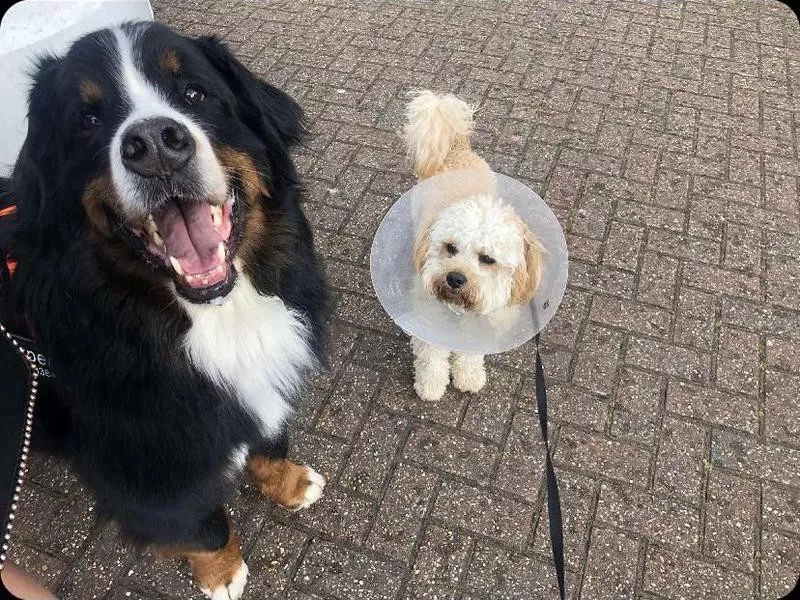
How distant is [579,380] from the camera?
3.00 meters

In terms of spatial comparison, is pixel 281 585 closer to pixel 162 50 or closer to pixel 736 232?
pixel 162 50

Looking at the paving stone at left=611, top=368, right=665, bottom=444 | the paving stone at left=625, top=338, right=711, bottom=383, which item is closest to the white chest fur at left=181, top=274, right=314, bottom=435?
the paving stone at left=611, top=368, right=665, bottom=444

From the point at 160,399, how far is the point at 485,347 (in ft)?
4.53

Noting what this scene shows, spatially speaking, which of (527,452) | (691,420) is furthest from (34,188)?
(691,420)

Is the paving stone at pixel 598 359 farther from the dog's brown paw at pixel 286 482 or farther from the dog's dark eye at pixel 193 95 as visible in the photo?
the dog's dark eye at pixel 193 95

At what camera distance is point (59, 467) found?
2.75 m

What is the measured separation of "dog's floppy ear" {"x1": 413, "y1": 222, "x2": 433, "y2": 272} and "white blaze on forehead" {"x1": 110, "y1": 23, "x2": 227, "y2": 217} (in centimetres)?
124

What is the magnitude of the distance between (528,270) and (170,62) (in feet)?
5.40

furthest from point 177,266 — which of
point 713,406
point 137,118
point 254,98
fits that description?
point 713,406

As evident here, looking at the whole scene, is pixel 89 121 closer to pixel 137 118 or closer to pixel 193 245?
pixel 137 118

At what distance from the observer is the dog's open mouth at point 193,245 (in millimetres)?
1654

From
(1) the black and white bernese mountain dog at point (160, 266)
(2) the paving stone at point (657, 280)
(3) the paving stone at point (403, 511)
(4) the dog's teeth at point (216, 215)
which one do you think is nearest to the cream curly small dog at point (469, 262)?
(3) the paving stone at point (403, 511)

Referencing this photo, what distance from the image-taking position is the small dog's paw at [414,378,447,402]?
2918 mm

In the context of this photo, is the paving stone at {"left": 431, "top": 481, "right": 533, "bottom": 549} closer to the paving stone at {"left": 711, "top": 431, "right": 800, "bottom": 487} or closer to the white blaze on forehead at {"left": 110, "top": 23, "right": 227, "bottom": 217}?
the paving stone at {"left": 711, "top": 431, "right": 800, "bottom": 487}
